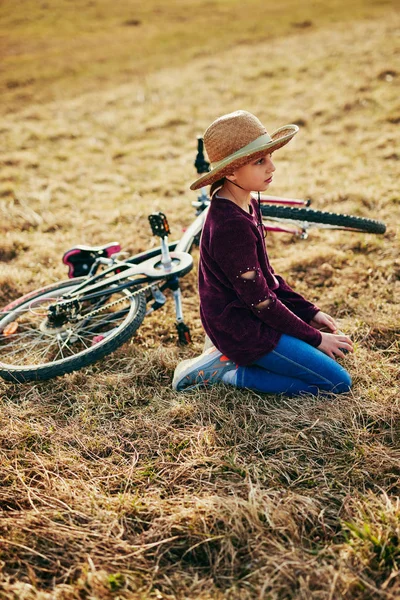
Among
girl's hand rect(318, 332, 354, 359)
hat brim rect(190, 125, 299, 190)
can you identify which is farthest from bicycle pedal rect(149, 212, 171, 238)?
girl's hand rect(318, 332, 354, 359)

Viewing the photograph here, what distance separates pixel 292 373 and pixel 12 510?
5.82 ft

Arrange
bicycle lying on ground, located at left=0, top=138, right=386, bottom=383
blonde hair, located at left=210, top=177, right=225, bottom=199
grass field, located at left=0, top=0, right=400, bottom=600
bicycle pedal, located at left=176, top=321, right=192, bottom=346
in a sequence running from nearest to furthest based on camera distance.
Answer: grass field, located at left=0, top=0, right=400, bottom=600 → blonde hair, located at left=210, top=177, right=225, bottom=199 → bicycle lying on ground, located at left=0, top=138, right=386, bottom=383 → bicycle pedal, located at left=176, top=321, right=192, bottom=346

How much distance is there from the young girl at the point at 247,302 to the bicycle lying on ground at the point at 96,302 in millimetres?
625

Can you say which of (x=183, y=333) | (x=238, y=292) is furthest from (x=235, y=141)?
(x=183, y=333)

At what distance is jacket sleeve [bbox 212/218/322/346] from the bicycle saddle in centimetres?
162

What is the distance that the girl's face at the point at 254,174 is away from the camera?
9.20 ft

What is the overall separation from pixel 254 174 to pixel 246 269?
0.54 m

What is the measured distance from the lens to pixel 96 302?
4.21 metres

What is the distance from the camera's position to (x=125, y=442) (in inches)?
119

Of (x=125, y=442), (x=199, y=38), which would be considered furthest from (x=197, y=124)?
(x=199, y=38)

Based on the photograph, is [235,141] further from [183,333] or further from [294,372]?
[183,333]

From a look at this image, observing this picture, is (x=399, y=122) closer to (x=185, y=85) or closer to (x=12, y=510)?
(x=185, y=85)

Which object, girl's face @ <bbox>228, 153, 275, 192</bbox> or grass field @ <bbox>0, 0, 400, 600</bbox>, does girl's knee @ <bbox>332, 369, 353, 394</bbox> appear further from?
girl's face @ <bbox>228, 153, 275, 192</bbox>

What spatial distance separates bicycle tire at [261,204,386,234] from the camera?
4.08 meters
